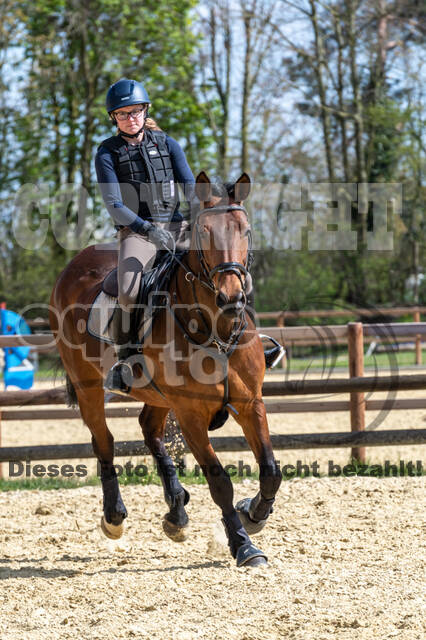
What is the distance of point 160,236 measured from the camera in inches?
181

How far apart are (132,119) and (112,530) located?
2.67 m

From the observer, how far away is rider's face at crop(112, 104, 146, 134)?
15.6 ft

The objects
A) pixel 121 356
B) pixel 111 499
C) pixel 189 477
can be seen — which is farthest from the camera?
pixel 189 477

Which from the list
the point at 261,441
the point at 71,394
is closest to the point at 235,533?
the point at 261,441

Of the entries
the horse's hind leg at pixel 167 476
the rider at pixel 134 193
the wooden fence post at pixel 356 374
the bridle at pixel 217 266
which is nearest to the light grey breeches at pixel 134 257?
the rider at pixel 134 193

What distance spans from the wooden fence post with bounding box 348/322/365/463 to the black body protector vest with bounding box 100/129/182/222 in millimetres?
2949

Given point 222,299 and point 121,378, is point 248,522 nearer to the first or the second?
point 121,378

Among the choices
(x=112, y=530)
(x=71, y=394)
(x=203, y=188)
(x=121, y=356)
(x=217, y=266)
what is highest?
(x=203, y=188)

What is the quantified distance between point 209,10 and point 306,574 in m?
19.6

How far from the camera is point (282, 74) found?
21.7 m

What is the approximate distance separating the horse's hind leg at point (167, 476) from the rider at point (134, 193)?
78cm

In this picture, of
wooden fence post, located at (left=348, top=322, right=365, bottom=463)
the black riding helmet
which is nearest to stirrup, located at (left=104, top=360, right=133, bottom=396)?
the black riding helmet

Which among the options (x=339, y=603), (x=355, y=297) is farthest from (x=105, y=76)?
(x=339, y=603)

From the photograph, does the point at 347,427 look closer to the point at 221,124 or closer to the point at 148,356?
the point at 148,356
